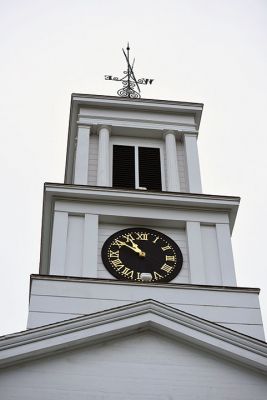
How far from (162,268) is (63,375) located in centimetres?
583

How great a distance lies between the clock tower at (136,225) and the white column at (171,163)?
0.04 metres

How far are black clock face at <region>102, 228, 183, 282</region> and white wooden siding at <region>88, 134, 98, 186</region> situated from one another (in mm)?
3031

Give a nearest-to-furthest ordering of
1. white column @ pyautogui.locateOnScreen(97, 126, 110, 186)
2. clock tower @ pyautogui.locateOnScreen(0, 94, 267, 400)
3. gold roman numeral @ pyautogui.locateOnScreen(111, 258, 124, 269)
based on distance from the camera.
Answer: clock tower @ pyautogui.locateOnScreen(0, 94, 267, 400), gold roman numeral @ pyautogui.locateOnScreen(111, 258, 124, 269), white column @ pyautogui.locateOnScreen(97, 126, 110, 186)

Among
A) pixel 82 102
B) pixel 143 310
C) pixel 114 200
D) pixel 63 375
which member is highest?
pixel 82 102

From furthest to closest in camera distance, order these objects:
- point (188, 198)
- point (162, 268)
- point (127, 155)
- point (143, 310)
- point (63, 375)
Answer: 1. point (127, 155)
2. point (188, 198)
3. point (162, 268)
4. point (143, 310)
5. point (63, 375)

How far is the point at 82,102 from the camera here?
28984 millimetres

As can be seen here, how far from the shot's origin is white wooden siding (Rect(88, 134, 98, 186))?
26594 millimetres

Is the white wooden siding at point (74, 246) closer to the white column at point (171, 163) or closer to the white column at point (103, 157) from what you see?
the white column at point (103, 157)

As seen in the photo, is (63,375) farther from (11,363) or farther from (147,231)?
(147,231)

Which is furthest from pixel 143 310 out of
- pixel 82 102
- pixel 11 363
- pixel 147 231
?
pixel 82 102

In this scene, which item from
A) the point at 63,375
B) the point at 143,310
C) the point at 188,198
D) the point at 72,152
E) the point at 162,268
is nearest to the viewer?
the point at 63,375

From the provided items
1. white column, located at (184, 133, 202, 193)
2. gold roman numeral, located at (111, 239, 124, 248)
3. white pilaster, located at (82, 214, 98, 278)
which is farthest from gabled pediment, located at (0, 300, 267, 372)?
white column, located at (184, 133, 202, 193)

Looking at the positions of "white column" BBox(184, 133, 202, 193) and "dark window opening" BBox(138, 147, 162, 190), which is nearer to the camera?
"white column" BBox(184, 133, 202, 193)

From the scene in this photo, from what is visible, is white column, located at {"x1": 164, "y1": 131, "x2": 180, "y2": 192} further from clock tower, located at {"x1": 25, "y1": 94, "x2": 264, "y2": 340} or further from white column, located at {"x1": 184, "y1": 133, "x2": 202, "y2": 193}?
white column, located at {"x1": 184, "y1": 133, "x2": 202, "y2": 193}
